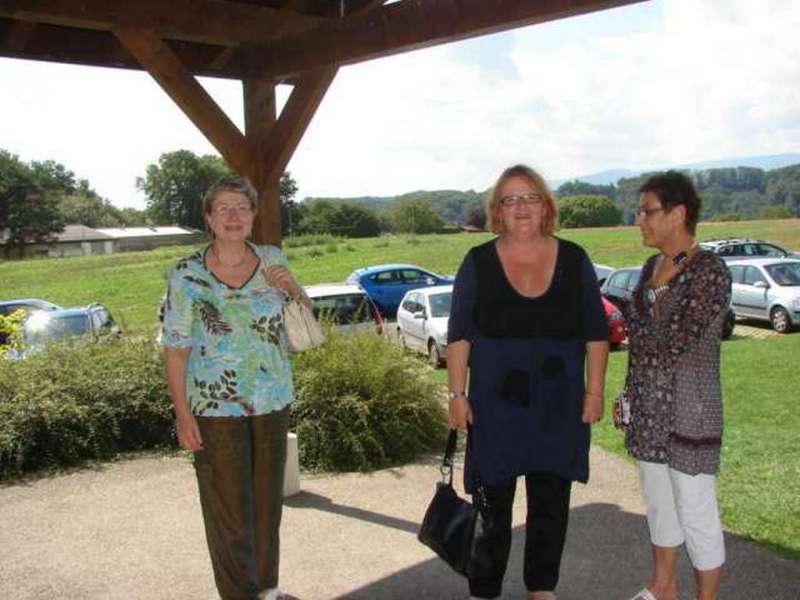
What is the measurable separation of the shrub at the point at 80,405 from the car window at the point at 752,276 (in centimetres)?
1426

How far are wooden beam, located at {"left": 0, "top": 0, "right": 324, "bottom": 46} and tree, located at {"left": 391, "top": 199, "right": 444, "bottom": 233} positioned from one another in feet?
255

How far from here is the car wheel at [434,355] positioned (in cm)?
1420

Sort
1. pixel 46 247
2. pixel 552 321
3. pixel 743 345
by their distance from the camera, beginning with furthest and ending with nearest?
pixel 46 247 → pixel 743 345 → pixel 552 321

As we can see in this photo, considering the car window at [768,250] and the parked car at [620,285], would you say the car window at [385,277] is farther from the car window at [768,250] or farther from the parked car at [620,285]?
the car window at [768,250]

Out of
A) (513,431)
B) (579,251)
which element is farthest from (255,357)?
(579,251)

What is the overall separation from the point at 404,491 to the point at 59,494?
246cm

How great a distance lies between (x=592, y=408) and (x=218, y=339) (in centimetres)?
152

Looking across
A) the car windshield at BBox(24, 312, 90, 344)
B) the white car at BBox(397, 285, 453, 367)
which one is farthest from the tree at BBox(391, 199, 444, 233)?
the car windshield at BBox(24, 312, 90, 344)

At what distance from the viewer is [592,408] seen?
320cm

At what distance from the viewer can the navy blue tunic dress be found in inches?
123

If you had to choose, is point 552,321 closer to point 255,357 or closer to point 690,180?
point 690,180

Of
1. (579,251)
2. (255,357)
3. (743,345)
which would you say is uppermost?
(579,251)

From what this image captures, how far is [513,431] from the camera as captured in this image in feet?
10.4

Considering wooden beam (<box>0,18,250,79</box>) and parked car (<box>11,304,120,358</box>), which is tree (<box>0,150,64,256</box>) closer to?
parked car (<box>11,304,120,358</box>)
